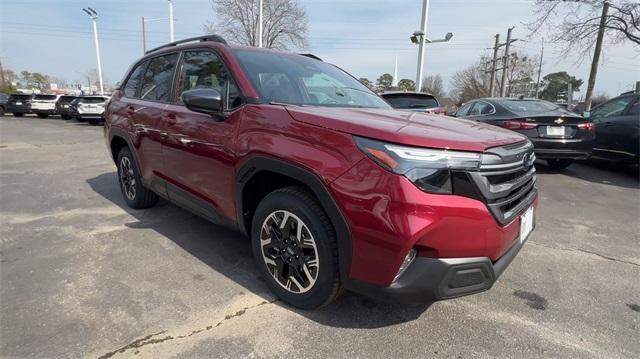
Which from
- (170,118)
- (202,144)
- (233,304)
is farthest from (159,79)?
(233,304)

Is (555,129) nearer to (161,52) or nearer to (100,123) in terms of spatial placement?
(161,52)

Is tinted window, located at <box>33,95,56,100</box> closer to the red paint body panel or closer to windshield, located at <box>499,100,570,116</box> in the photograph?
windshield, located at <box>499,100,570,116</box>

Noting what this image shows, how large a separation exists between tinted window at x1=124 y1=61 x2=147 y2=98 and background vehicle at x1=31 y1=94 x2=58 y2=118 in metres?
23.3

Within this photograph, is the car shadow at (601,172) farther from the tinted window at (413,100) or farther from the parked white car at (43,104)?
the parked white car at (43,104)

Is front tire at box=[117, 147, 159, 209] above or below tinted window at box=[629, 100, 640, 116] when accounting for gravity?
below

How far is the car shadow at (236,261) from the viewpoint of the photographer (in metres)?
2.49

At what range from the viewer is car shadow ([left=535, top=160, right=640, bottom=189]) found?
6927 mm

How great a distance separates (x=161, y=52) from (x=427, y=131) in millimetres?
2997

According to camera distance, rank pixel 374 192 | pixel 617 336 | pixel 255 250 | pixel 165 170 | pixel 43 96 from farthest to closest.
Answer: pixel 43 96, pixel 165 170, pixel 255 250, pixel 617 336, pixel 374 192

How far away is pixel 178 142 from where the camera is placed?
329 centimetres

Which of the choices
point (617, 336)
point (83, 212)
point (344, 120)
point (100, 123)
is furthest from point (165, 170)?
point (100, 123)

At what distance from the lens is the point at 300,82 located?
3107 mm

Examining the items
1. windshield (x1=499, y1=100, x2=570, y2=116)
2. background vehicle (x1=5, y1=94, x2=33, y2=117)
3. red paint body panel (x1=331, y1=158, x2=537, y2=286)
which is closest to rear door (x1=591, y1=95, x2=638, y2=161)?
windshield (x1=499, y1=100, x2=570, y2=116)

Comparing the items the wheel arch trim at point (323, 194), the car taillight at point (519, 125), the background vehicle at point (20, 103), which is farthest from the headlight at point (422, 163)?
the background vehicle at point (20, 103)
